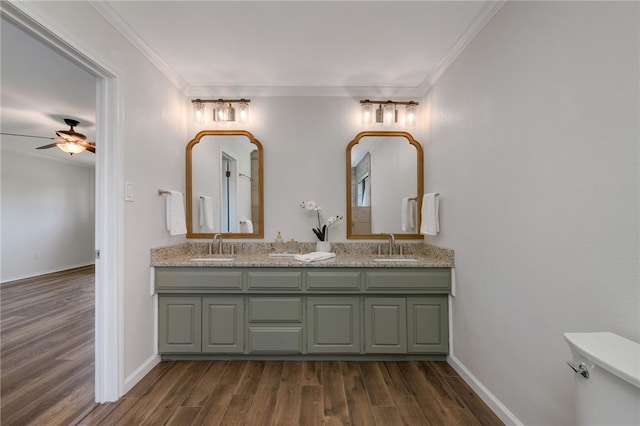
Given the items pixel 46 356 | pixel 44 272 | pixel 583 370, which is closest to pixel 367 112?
pixel 583 370

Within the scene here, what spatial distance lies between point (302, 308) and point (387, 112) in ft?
6.56

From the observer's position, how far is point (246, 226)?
2.67m

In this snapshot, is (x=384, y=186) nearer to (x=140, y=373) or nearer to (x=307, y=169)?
(x=307, y=169)

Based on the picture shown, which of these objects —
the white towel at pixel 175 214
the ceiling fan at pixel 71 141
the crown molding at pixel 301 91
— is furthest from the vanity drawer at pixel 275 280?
the ceiling fan at pixel 71 141

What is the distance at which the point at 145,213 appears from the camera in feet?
6.63

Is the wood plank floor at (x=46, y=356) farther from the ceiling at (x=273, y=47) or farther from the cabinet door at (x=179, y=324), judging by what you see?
the ceiling at (x=273, y=47)

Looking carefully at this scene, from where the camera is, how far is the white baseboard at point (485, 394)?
149cm

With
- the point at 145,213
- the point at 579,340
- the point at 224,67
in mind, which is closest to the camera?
the point at 579,340

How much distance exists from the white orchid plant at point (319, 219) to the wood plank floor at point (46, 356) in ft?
6.47

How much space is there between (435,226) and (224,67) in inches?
89.4

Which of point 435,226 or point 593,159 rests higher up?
point 593,159

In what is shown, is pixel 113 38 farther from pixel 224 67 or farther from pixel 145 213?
pixel 145 213

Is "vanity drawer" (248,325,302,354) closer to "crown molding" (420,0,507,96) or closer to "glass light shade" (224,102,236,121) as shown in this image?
"glass light shade" (224,102,236,121)

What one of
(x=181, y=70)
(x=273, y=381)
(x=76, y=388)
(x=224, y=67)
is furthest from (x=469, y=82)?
(x=76, y=388)
